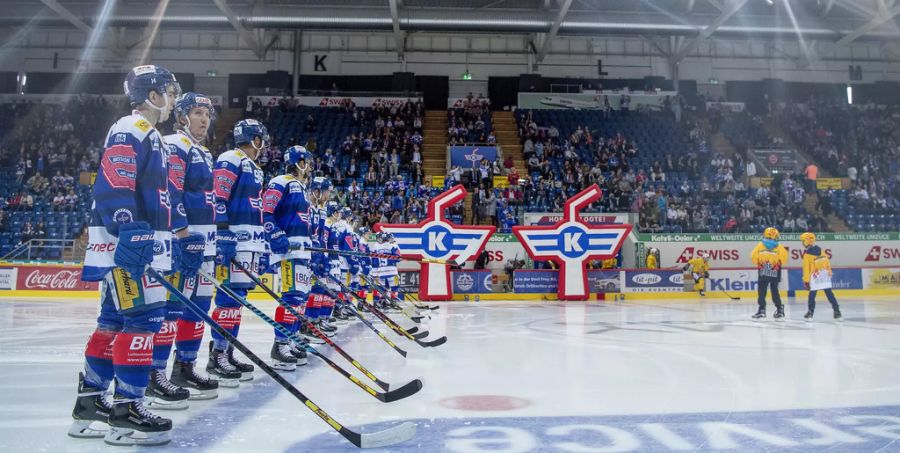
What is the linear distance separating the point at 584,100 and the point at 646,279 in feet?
51.1

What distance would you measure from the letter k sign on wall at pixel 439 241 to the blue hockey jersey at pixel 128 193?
13.2 meters

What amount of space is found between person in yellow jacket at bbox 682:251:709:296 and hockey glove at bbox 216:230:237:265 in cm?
1710

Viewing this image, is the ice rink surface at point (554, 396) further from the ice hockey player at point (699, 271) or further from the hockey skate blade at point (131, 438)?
the ice hockey player at point (699, 271)

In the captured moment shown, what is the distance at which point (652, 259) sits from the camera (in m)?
19.5

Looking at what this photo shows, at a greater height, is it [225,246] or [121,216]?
[121,216]

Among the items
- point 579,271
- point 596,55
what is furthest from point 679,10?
point 579,271

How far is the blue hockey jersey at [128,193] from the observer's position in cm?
292

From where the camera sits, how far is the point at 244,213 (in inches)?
190

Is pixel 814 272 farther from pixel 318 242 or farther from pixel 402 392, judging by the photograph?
pixel 402 392

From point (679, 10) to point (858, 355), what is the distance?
82.3ft

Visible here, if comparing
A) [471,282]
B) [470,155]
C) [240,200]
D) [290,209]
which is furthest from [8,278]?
[470,155]

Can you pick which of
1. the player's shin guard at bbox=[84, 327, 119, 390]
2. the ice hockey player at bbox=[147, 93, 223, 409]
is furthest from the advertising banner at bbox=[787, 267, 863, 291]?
the player's shin guard at bbox=[84, 327, 119, 390]

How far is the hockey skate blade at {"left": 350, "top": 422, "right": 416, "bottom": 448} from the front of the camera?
285cm

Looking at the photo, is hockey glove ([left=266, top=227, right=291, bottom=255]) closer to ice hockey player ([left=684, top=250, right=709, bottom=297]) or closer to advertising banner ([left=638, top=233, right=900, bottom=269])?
ice hockey player ([left=684, top=250, right=709, bottom=297])
